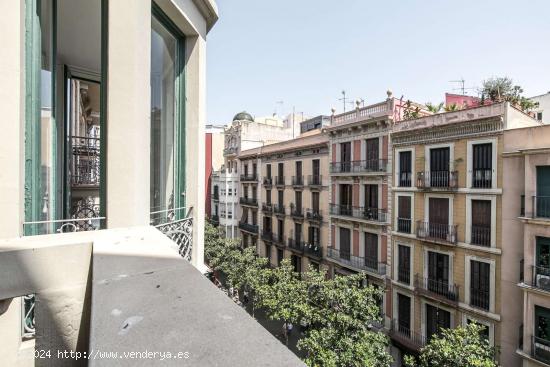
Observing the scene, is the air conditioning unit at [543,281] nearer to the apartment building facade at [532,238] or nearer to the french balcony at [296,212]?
the apartment building facade at [532,238]

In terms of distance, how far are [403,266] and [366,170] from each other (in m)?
6.01

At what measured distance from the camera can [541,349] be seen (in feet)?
38.2

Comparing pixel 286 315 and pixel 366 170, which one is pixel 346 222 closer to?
pixel 366 170

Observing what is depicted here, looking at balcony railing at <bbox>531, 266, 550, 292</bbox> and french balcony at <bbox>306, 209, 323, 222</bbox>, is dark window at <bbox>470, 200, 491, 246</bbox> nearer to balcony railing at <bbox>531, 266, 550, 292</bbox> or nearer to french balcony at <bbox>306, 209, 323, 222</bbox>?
balcony railing at <bbox>531, 266, 550, 292</bbox>

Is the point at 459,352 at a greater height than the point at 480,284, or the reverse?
the point at 480,284

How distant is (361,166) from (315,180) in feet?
15.2

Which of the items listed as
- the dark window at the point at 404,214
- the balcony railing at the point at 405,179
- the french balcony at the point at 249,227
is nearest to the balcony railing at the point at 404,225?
the dark window at the point at 404,214

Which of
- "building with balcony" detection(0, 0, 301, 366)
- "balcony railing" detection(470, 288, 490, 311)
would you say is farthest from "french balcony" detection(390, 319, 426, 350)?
"building with balcony" detection(0, 0, 301, 366)

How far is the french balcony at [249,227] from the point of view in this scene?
3064cm

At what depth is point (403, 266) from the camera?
1728 cm

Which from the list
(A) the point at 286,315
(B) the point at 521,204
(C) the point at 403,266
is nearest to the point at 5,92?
(A) the point at 286,315

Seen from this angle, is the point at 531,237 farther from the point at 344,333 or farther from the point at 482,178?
the point at 344,333

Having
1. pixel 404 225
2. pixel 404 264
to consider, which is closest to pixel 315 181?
pixel 404 225

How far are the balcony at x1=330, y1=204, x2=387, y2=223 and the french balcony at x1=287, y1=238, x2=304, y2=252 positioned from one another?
14.4 feet
